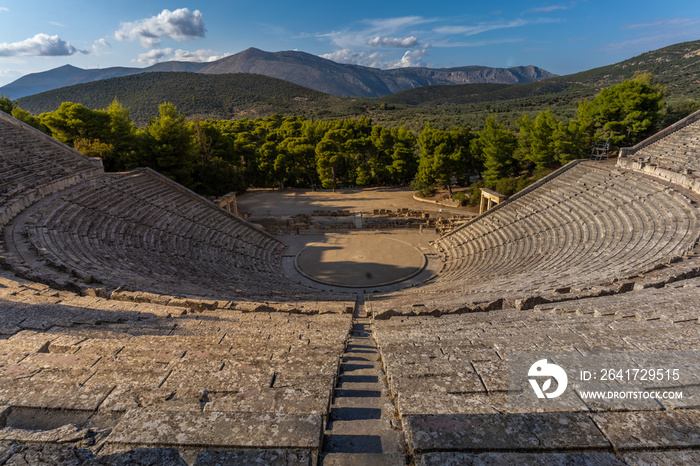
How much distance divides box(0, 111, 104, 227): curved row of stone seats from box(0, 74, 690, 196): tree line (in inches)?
142

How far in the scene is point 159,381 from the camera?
140 inches

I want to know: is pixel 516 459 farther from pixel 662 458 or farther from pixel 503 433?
pixel 662 458

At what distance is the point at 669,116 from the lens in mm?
27031

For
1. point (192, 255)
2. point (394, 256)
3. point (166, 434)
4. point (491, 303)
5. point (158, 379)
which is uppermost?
point (166, 434)

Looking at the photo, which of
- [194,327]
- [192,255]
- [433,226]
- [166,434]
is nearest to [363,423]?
[166,434]

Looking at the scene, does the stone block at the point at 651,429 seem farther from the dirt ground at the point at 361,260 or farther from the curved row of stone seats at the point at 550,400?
the dirt ground at the point at 361,260

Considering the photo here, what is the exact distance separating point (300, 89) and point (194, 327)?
347 feet

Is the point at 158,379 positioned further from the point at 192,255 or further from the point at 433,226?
the point at 433,226

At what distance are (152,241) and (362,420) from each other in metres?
14.1

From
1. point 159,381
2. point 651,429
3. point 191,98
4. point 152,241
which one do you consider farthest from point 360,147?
point 191,98

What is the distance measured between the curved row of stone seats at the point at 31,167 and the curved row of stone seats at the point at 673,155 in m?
26.8

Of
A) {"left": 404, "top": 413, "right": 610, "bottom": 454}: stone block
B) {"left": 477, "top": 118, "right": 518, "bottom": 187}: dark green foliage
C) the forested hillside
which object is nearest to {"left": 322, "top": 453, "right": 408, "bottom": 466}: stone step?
{"left": 404, "top": 413, "right": 610, "bottom": 454}: stone block

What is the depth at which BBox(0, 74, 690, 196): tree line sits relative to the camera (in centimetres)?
2444

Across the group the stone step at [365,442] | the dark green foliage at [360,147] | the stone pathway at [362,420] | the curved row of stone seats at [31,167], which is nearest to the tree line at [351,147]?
the dark green foliage at [360,147]
